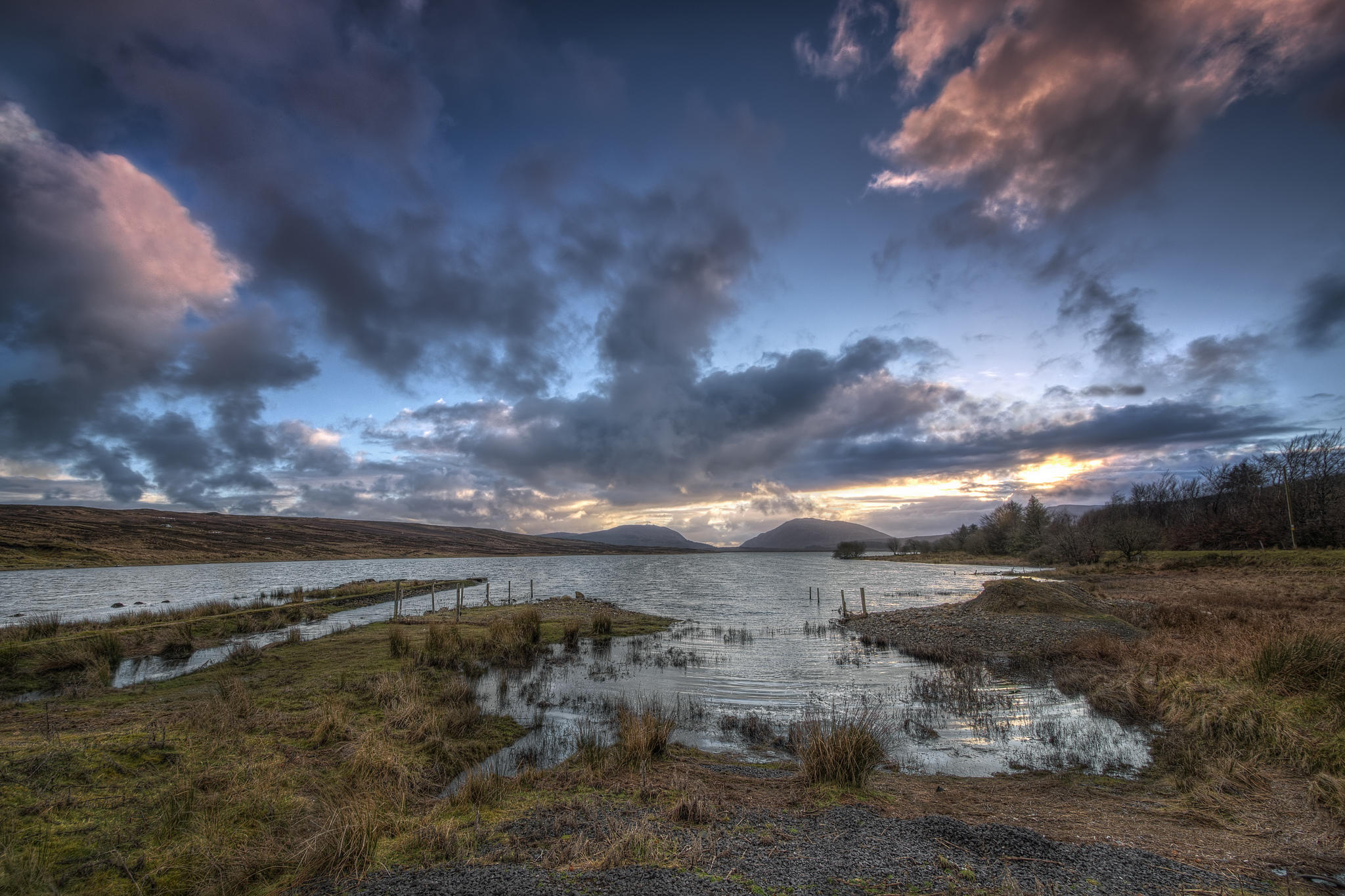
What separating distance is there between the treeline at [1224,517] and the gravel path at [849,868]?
6792cm

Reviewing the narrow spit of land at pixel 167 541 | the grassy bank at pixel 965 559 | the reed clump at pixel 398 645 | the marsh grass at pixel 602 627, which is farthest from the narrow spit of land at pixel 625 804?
the narrow spit of land at pixel 167 541

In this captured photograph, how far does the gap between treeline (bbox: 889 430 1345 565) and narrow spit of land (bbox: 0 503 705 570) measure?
151824 mm

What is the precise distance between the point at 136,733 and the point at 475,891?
7847 mm

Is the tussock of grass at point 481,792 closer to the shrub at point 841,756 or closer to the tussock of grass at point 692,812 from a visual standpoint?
the tussock of grass at point 692,812

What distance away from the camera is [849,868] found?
18.4ft

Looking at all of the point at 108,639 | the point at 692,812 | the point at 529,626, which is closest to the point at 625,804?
the point at 692,812

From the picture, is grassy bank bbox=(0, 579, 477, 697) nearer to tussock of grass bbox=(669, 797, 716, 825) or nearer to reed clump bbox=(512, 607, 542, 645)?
reed clump bbox=(512, 607, 542, 645)

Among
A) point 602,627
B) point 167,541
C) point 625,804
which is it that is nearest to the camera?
point 625,804

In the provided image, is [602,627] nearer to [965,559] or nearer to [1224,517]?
[1224,517]

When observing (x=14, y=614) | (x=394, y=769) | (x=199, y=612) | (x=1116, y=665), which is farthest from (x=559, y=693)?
(x=14, y=614)

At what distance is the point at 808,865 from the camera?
569 cm

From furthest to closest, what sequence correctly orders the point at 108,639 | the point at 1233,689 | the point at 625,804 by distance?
the point at 108,639, the point at 1233,689, the point at 625,804

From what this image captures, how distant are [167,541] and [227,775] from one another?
16114 centimetres

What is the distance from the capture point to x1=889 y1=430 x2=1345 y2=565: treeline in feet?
181
